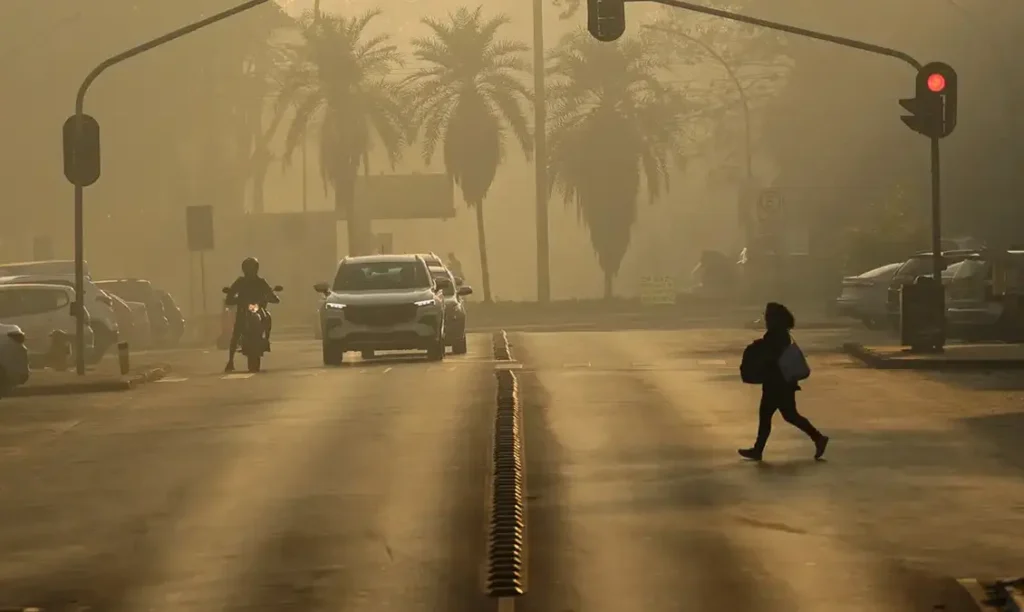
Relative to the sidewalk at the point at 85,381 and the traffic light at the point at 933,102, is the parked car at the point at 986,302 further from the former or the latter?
the sidewalk at the point at 85,381

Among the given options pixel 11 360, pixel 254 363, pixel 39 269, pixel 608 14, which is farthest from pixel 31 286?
pixel 608 14

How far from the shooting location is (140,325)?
49.4 metres

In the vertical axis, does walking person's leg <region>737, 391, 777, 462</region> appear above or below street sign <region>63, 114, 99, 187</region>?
below

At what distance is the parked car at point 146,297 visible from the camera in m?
52.4

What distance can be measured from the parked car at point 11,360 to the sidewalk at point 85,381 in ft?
2.02

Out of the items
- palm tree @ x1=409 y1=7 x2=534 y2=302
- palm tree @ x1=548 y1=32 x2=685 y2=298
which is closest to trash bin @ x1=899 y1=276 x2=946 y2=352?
palm tree @ x1=409 y1=7 x2=534 y2=302

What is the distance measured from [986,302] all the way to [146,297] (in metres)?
22.3

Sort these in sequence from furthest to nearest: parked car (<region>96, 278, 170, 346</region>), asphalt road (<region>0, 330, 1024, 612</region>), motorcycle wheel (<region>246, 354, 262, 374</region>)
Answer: parked car (<region>96, 278, 170, 346</region>) → motorcycle wheel (<region>246, 354, 262, 374</region>) → asphalt road (<region>0, 330, 1024, 612</region>)

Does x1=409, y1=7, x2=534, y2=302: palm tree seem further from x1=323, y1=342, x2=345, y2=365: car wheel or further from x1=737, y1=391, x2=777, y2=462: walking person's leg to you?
x1=737, y1=391, x2=777, y2=462: walking person's leg

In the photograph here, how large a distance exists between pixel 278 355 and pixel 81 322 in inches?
331

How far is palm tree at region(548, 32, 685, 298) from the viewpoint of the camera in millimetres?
82688

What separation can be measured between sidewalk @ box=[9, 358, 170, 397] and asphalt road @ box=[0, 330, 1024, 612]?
5.18 ft

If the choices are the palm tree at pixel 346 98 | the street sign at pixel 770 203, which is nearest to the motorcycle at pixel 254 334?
the street sign at pixel 770 203

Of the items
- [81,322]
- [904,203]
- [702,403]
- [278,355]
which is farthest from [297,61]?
[702,403]
